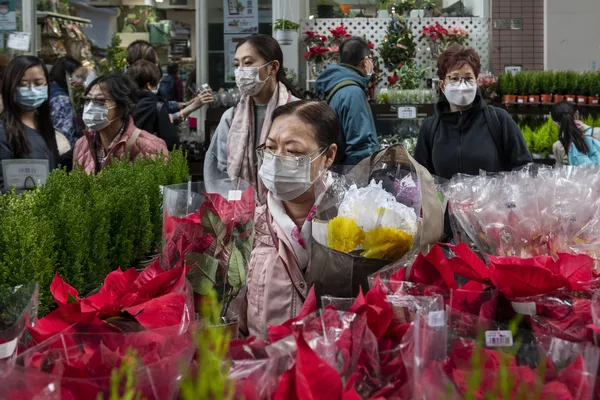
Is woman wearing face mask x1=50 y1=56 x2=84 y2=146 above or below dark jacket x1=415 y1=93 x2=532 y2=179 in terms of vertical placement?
above

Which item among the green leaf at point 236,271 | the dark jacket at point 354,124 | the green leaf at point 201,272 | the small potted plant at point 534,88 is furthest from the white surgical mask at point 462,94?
the small potted plant at point 534,88

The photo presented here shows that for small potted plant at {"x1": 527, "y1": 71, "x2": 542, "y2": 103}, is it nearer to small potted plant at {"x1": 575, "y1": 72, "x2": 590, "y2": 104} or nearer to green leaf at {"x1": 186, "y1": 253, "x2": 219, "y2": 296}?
small potted plant at {"x1": 575, "y1": 72, "x2": 590, "y2": 104}

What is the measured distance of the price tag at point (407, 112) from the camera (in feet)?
22.0

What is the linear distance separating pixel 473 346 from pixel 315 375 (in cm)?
27

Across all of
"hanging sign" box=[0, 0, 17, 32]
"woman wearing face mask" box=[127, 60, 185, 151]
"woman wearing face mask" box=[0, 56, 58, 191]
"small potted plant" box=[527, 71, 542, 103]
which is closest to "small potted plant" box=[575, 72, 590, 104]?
"small potted plant" box=[527, 71, 542, 103]

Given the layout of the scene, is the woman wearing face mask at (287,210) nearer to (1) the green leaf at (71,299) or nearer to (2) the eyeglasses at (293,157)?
(2) the eyeglasses at (293,157)

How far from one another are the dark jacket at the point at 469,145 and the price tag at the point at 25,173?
6.32ft

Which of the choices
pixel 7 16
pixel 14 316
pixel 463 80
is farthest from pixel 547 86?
pixel 14 316

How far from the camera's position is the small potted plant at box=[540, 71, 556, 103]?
25.6ft

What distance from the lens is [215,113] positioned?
23.5ft

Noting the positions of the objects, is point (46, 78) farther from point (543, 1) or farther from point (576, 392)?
point (543, 1)

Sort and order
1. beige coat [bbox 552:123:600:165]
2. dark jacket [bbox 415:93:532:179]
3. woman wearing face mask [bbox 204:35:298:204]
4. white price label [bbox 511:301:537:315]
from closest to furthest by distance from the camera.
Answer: white price label [bbox 511:301:537:315], dark jacket [bbox 415:93:532:179], woman wearing face mask [bbox 204:35:298:204], beige coat [bbox 552:123:600:165]

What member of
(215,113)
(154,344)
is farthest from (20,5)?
(154,344)

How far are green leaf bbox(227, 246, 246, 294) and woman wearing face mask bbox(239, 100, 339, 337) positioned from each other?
22cm
